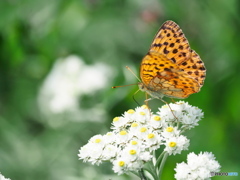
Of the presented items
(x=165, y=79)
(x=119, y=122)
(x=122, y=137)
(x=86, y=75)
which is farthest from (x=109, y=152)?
(x=86, y=75)

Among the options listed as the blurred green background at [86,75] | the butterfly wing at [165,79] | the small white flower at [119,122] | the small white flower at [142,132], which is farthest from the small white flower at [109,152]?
the blurred green background at [86,75]

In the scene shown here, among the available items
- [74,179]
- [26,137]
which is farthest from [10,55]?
[74,179]

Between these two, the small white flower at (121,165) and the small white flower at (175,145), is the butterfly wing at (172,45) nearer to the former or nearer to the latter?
the small white flower at (175,145)

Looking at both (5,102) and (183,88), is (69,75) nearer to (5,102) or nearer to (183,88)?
(5,102)

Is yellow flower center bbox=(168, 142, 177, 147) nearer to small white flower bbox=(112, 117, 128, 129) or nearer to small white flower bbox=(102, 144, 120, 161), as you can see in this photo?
small white flower bbox=(102, 144, 120, 161)

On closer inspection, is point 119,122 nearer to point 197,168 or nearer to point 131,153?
point 131,153

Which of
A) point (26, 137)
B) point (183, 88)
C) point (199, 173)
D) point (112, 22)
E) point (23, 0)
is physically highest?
point (112, 22)

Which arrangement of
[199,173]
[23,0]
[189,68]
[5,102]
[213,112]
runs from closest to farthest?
[199,173] < [189,68] < [213,112] < [23,0] < [5,102]
